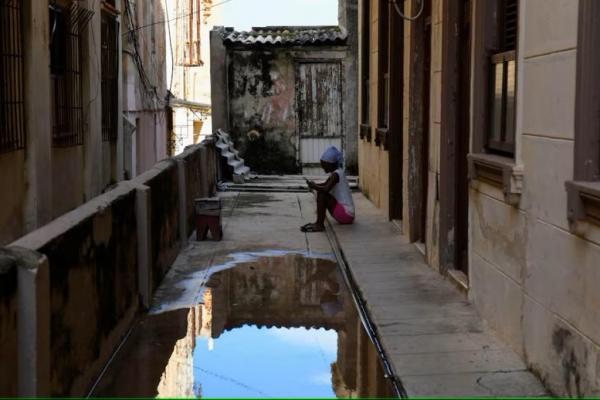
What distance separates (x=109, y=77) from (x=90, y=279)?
940cm

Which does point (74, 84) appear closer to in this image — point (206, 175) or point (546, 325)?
point (206, 175)

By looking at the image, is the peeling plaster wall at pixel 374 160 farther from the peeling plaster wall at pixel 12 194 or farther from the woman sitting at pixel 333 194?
the peeling plaster wall at pixel 12 194

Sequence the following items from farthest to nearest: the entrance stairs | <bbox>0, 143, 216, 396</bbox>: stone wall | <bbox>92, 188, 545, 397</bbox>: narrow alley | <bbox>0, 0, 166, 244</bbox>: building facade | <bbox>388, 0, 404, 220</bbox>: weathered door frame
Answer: the entrance stairs < <bbox>388, 0, 404, 220</bbox>: weathered door frame < <bbox>0, 0, 166, 244</bbox>: building facade < <bbox>92, 188, 545, 397</bbox>: narrow alley < <bbox>0, 143, 216, 396</bbox>: stone wall

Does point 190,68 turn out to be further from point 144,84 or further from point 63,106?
point 63,106

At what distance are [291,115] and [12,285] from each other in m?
16.4

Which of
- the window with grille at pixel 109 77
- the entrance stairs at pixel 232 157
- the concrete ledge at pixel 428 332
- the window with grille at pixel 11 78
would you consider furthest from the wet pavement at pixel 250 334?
the entrance stairs at pixel 232 157

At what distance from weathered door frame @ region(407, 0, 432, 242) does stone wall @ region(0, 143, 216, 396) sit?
3.03 metres

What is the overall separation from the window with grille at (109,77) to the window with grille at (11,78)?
466 cm

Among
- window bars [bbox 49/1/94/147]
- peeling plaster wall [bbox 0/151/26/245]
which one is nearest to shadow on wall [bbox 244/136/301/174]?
window bars [bbox 49/1/94/147]

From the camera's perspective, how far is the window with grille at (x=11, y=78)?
857 centimetres

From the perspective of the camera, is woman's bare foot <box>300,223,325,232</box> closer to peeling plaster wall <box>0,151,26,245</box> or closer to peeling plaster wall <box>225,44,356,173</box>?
peeling plaster wall <box>0,151,26,245</box>

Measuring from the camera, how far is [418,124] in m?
10.4

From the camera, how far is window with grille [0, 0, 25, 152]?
28.1ft

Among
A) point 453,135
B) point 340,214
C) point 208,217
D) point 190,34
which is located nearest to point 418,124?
point 453,135
